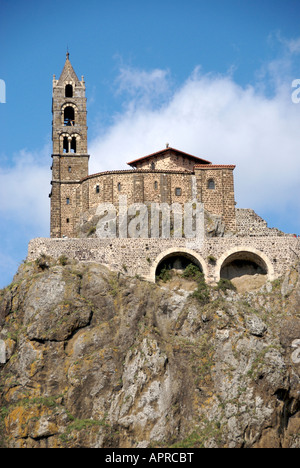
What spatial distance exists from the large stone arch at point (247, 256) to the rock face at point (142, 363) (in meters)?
1.94

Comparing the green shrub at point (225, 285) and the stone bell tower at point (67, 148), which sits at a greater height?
the stone bell tower at point (67, 148)

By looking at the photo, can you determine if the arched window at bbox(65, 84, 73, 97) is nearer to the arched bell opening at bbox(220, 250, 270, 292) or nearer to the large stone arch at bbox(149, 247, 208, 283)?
the large stone arch at bbox(149, 247, 208, 283)

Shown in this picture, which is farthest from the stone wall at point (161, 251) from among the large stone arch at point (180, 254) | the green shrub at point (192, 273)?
the green shrub at point (192, 273)

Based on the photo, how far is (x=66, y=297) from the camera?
66.7m

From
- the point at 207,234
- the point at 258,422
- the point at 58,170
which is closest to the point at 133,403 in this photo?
the point at 258,422

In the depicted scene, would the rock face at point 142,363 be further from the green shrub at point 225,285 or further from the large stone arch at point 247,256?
the large stone arch at point 247,256

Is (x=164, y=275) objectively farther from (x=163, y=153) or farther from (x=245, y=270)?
(x=163, y=153)

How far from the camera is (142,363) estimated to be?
63.5 m

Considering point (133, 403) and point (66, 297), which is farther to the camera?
point (66, 297)

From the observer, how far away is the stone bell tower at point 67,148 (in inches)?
3159

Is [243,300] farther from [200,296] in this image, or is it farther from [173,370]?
[173,370]
